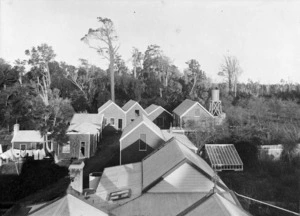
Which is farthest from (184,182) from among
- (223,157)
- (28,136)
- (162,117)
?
(162,117)

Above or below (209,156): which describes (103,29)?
above

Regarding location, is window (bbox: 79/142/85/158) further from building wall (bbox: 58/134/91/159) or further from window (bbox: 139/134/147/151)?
window (bbox: 139/134/147/151)

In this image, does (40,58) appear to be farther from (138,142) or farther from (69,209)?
(69,209)

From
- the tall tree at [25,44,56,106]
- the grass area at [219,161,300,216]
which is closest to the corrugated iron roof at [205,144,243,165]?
the grass area at [219,161,300,216]

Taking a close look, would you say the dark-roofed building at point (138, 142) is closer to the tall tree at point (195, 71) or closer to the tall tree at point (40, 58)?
the tall tree at point (40, 58)

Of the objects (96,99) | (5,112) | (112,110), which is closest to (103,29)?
(96,99)

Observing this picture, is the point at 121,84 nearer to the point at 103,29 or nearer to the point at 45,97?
the point at 103,29

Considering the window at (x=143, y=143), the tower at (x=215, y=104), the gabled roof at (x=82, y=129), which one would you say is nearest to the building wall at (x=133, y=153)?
the window at (x=143, y=143)
